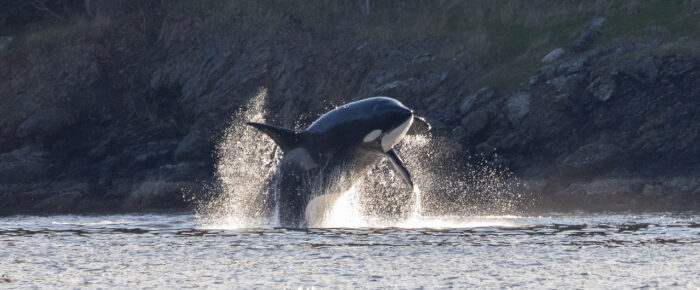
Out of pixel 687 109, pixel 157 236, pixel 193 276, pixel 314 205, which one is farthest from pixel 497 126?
pixel 193 276

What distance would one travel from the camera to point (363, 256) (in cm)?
1770

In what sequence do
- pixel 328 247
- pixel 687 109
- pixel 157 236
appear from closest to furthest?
pixel 328 247 < pixel 157 236 < pixel 687 109

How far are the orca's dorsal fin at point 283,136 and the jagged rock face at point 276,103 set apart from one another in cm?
1729

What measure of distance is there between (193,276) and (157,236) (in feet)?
25.9

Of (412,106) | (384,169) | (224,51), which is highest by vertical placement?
(224,51)

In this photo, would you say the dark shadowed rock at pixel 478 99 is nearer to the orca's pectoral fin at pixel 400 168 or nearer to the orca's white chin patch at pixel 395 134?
the orca's pectoral fin at pixel 400 168

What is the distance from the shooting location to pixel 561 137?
4194 centimetres

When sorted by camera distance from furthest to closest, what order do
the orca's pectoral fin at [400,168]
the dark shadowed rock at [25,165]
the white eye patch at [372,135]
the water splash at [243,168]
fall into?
the dark shadowed rock at [25,165]
the water splash at [243,168]
the orca's pectoral fin at [400,168]
the white eye patch at [372,135]

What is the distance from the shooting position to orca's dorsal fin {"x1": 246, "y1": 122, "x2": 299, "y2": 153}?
76.8 ft

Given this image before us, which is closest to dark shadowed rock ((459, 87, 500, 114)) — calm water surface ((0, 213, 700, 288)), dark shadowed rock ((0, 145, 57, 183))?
calm water surface ((0, 213, 700, 288))

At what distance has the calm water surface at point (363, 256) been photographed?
Answer: 14.8 meters

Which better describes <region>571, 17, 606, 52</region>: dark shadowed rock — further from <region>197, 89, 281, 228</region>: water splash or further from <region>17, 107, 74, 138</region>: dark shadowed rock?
<region>17, 107, 74, 138</region>: dark shadowed rock

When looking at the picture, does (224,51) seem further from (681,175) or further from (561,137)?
(681,175)

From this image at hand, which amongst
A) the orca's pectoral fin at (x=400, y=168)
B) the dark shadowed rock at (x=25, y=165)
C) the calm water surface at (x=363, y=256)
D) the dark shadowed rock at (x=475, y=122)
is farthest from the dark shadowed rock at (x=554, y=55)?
the dark shadowed rock at (x=25, y=165)
